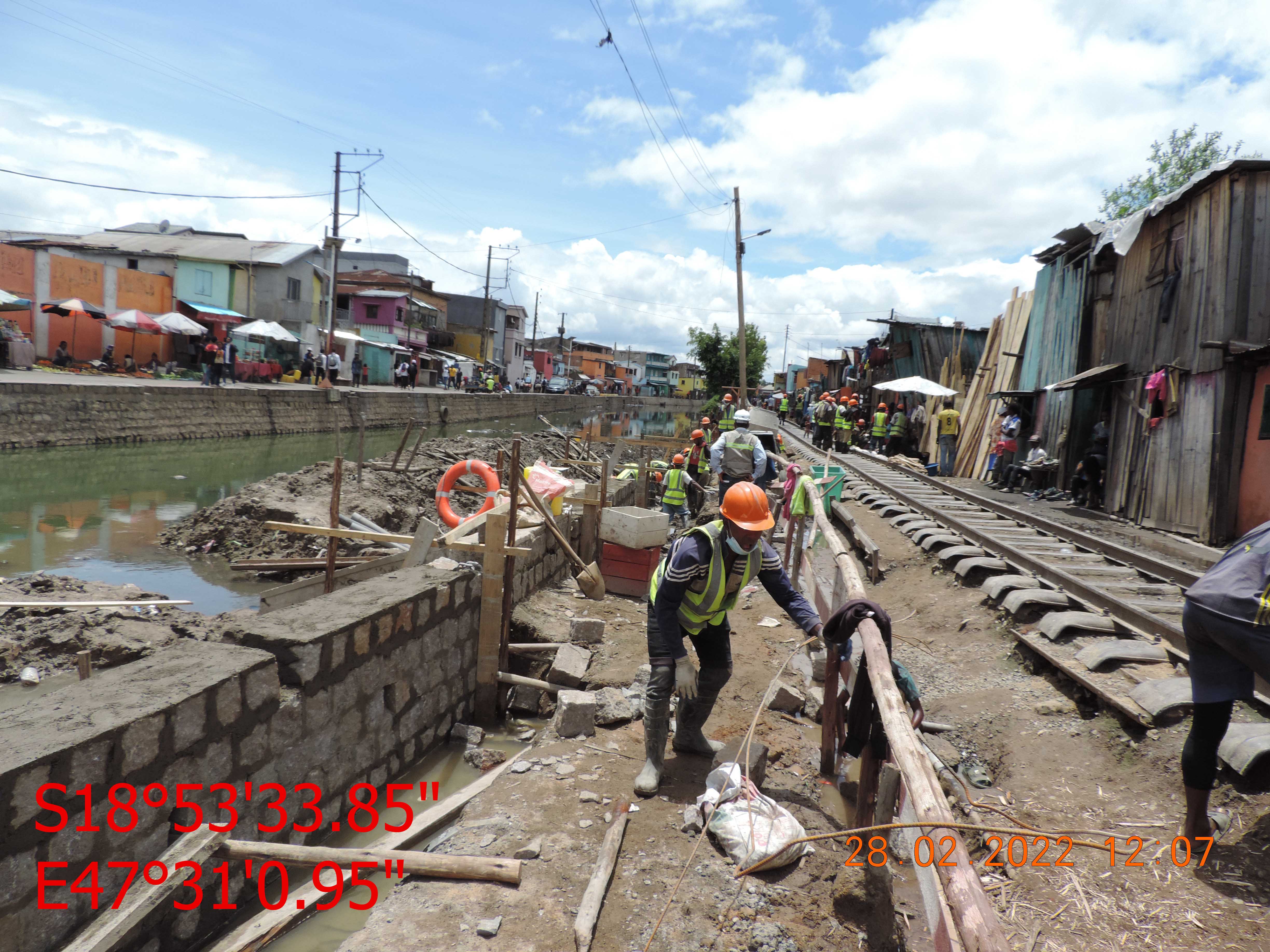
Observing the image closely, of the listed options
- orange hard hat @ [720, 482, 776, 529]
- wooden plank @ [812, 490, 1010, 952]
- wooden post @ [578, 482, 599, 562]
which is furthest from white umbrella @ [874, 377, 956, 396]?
wooden plank @ [812, 490, 1010, 952]

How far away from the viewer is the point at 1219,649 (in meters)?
3.13

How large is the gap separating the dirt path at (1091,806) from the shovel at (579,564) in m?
3.15

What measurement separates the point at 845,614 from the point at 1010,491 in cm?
1263

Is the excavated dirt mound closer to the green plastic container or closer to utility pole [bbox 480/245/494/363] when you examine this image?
the green plastic container

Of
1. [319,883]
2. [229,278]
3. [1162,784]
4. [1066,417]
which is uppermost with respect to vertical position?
[229,278]

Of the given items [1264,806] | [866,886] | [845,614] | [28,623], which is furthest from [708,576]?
[28,623]

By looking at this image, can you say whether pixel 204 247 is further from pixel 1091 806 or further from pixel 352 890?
pixel 1091 806

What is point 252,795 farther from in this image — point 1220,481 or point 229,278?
point 229,278

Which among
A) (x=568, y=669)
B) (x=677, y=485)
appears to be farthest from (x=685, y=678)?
(x=677, y=485)

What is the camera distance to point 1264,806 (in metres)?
3.35

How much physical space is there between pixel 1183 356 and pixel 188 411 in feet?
71.9

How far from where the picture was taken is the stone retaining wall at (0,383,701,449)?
16.6 metres

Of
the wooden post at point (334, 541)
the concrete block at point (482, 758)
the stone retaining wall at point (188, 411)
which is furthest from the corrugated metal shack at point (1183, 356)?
the stone retaining wall at point (188, 411)

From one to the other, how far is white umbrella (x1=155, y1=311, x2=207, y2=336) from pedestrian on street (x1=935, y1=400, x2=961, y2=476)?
77.5 feet
